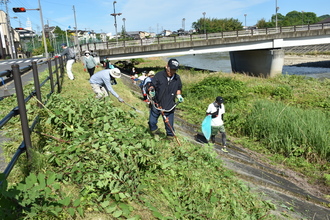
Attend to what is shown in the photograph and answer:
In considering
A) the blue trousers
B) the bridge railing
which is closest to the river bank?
the bridge railing

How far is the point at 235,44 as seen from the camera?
2894cm

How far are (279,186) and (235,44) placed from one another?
25.0 m

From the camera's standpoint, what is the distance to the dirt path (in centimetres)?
487

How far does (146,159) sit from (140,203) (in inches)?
29.9

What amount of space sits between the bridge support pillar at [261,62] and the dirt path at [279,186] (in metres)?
22.7

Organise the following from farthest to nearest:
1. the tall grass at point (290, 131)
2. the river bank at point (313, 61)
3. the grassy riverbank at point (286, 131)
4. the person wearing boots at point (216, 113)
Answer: the river bank at point (313, 61) < the tall grass at point (290, 131) < the grassy riverbank at point (286, 131) < the person wearing boots at point (216, 113)

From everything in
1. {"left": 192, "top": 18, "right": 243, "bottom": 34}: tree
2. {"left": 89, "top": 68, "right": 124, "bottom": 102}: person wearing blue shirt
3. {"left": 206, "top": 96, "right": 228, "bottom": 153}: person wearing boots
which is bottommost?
{"left": 206, "top": 96, "right": 228, "bottom": 153}: person wearing boots

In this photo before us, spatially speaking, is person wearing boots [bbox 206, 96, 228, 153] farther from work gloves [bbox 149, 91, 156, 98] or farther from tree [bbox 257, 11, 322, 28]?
tree [bbox 257, 11, 322, 28]

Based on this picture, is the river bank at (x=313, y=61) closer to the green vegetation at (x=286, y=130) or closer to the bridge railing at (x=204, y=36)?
the bridge railing at (x=204, y=36)

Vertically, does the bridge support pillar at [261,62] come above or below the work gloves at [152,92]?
below

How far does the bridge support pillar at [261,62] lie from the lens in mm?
28500

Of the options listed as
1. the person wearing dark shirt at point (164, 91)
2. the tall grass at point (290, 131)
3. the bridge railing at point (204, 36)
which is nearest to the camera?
the person wearing dark shirt at point (164, 91)

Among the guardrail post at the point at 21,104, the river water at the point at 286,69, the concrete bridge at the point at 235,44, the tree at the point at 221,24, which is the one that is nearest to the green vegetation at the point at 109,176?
the guardrail post at the point at 21,104

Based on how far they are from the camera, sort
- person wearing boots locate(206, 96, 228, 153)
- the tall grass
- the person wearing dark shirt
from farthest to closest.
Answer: the tall grass → person wearing boots locate(206, 96, 228, 153) → the person wearing dark shirt
